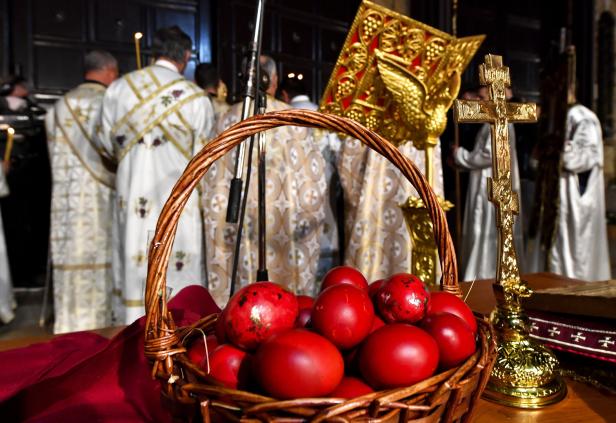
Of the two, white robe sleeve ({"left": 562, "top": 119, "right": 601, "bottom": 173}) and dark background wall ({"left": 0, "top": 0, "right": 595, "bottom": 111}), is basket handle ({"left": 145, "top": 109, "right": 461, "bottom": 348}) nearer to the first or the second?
white robe sleeve ({"left": 562, "top": 119, "right": 601, "bottom": 173})

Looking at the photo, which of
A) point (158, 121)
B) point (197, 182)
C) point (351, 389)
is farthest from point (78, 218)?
point (351, 389)

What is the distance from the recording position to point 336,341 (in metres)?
0.58

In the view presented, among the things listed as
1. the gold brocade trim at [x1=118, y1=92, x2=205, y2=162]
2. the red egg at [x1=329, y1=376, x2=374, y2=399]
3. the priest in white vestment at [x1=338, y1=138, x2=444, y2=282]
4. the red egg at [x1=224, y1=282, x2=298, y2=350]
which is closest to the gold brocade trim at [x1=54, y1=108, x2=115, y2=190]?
the gold brocade trim at [x1=118, y1=92, x2=205, y2=162]

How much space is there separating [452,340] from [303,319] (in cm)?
19

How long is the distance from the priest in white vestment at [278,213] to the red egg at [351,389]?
6.30 ft

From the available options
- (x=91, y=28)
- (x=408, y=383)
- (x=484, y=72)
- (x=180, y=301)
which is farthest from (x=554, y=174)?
(x=91, y=28)

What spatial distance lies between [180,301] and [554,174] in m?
3.17

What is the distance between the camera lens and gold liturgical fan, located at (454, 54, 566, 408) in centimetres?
80

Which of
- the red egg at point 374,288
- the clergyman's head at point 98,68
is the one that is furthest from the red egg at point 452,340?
the clergyman's head at point 98,68

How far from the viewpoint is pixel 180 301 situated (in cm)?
106

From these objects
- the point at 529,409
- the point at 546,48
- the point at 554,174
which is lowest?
the point at 529,409

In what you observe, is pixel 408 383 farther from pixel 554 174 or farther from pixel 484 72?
pixel 554 174

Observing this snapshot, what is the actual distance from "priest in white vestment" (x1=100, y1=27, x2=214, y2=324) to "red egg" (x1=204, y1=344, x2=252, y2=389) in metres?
1.94

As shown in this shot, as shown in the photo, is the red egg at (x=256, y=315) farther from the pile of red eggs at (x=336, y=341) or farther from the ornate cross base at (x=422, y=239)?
the ornate cross base at (x=422, y=239)
